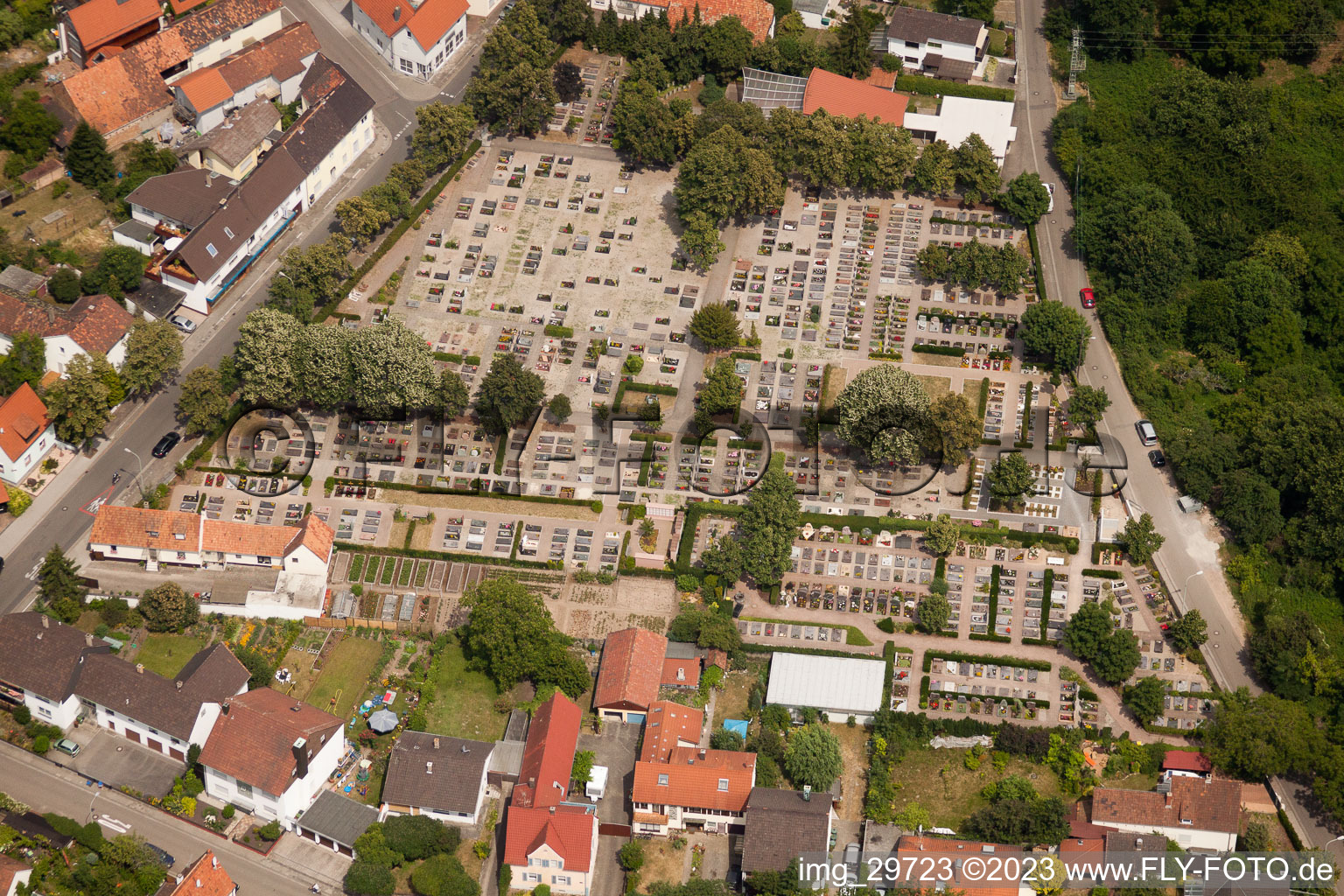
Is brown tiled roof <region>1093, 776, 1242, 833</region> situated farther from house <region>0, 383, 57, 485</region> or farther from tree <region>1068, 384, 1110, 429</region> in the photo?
house <region>0, 383, 57, 485</region>

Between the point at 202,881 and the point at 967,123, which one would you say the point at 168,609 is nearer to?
the point at 202,881

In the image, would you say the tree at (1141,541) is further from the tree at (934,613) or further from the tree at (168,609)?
the tree at (168,609)

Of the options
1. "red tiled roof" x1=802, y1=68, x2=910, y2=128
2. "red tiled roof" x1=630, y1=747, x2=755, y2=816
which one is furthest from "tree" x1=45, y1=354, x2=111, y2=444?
"red tiled roof" x1=802, y1=68, x2=910, y2=128

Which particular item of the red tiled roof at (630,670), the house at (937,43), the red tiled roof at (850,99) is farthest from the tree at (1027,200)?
the red tiled roof at (630,670)

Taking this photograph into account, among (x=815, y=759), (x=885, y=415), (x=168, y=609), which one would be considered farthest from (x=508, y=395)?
(x=815, y=759)

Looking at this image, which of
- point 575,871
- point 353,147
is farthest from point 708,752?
point 353,147
